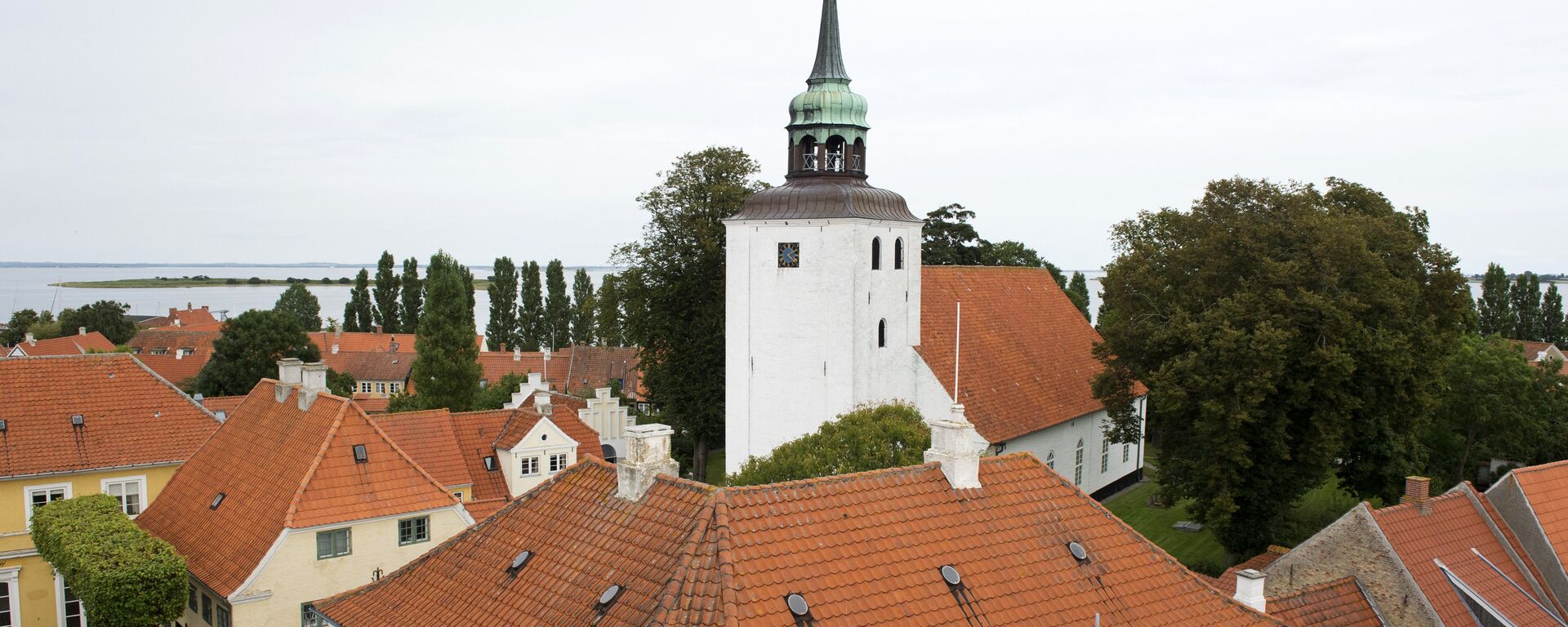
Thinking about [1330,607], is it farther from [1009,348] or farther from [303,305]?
[303,305]

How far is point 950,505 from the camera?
47.5 feet

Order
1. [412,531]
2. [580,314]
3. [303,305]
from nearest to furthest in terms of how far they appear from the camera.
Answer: [412,531], [580,314], [303,305]

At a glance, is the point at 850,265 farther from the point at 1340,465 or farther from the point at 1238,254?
the point at 1340,465

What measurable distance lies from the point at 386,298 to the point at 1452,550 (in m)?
87.3

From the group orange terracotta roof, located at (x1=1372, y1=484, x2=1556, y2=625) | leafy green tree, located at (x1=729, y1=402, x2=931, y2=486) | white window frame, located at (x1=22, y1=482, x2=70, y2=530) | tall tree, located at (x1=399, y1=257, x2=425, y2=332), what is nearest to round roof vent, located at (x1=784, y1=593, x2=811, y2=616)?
leafy green tree, located at (x1=729, y1=402, x2=931, y2=486)

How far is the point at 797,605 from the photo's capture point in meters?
12.1

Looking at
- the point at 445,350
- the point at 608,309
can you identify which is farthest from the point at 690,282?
the point at 445,350

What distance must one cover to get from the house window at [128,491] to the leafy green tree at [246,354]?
2684 cm

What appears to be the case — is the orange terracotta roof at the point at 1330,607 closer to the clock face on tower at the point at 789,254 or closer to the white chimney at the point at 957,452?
the white chimney at the point at 957,452

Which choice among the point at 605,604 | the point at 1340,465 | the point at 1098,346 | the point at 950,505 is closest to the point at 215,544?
the point at 605,604

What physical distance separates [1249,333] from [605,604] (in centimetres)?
2037

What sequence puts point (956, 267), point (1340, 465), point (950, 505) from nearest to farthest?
1. point (950, 505)
2. point (1340, 465)
3. point (956, 267)

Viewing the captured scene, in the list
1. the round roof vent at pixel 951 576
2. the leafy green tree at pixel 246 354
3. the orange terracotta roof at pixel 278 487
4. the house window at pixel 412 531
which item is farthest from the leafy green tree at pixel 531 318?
the round roof vent at pixel 951 576

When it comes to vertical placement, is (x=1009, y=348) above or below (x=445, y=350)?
above
